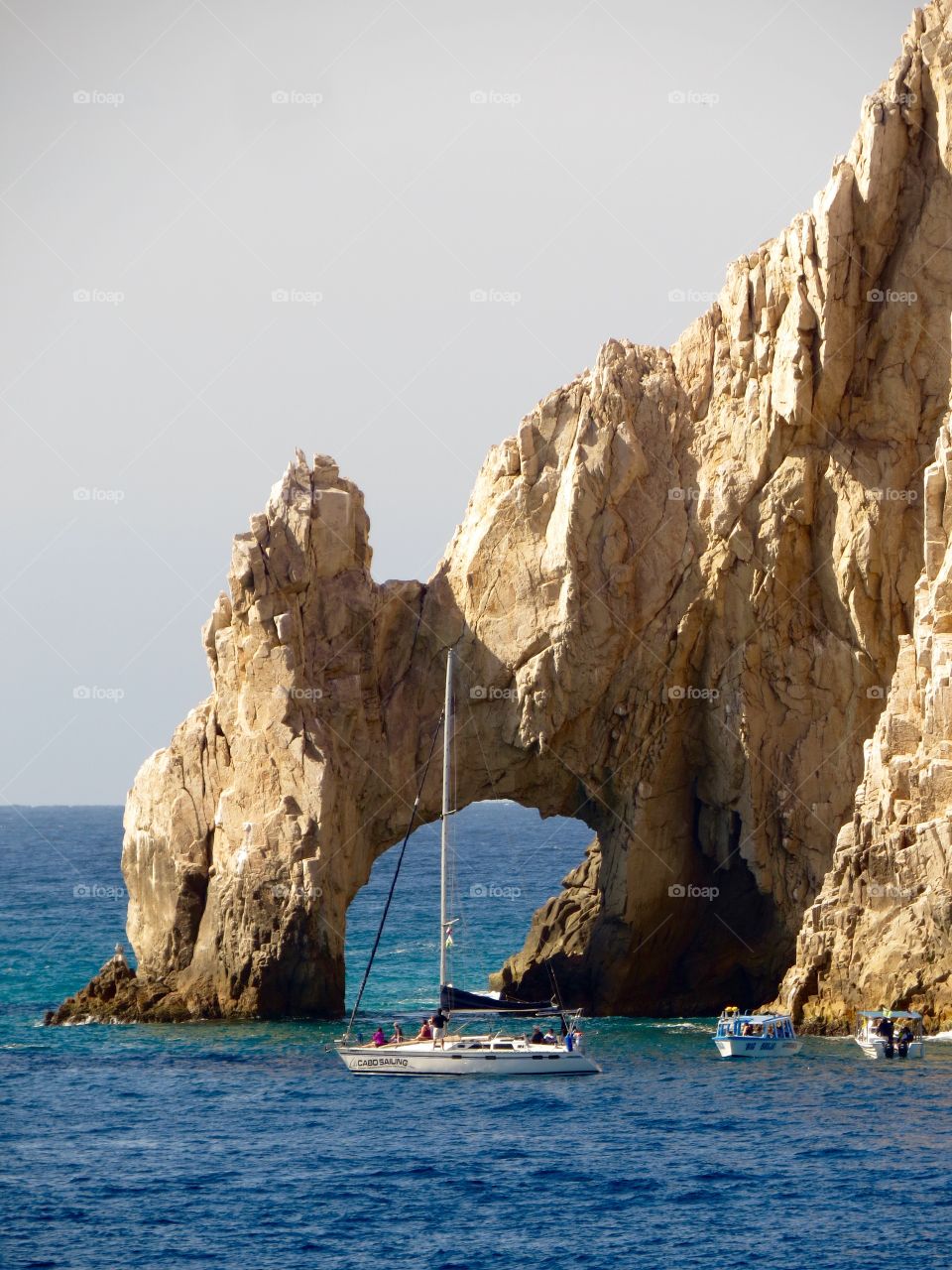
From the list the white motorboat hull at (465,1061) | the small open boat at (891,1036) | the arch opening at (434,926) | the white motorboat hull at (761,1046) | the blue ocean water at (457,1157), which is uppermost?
the arch opening at (434,926)

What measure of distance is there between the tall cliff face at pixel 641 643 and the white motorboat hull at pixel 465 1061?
896cm

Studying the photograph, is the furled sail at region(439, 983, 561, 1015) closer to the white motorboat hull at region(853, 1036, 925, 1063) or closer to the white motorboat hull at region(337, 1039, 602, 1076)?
the white motorboat hull at region(337, 1039, 602, 1076)

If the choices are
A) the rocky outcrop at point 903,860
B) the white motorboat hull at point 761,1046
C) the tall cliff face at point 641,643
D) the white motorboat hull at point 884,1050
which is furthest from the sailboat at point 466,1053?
the tall cliff face at point 641,643

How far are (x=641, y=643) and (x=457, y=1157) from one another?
24.9 metres

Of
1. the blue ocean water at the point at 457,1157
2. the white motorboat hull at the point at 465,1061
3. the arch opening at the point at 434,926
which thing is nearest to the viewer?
the blue ocean water at the point at 457,1157

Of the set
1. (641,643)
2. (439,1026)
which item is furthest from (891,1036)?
(641,643)

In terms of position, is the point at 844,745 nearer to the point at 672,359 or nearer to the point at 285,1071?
the point at 672,359

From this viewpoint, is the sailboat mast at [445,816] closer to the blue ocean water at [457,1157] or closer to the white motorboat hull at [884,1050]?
the blue ocean water at [457,1157]

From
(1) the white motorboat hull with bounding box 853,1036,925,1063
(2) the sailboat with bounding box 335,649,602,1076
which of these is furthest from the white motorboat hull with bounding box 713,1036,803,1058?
(2) the sailboat with bounding box 335,649,602,1076

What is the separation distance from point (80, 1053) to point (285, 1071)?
8150 mm

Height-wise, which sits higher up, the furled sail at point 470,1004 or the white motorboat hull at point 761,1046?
the furled sail at point 470,1004

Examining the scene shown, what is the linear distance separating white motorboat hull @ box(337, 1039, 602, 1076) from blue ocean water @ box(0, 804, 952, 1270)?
0.58 m

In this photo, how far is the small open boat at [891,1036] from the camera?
198 ft

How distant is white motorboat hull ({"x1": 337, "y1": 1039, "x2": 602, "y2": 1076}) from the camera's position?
2419 inches
